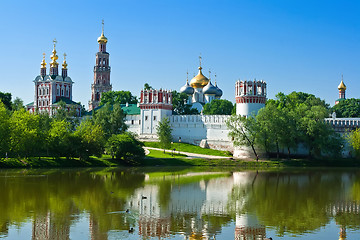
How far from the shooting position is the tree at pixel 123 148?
44219 mm

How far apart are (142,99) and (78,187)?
3319 centimetres

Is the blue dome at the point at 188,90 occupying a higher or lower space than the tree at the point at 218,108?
higher

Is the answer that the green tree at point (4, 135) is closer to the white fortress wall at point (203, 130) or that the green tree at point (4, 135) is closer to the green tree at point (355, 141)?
the white fortress wall at point (203, 130)

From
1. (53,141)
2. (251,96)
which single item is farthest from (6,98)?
(251,96)

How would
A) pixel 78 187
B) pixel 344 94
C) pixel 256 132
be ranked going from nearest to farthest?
pixel 78 187 → pixel 256 132 → pixel 344 94

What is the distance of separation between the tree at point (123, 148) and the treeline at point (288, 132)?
10.1m

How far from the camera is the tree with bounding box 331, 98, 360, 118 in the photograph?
71.6 m

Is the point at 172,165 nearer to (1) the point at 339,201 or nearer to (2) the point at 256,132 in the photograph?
(2) the point at 256,132

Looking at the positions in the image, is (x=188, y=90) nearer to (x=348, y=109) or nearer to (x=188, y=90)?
(x=188, y=90)

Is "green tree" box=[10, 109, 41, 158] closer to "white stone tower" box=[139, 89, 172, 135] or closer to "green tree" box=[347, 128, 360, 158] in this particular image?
"white stone tower" box=[139, 89, 172, 135]

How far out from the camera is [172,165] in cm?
4600

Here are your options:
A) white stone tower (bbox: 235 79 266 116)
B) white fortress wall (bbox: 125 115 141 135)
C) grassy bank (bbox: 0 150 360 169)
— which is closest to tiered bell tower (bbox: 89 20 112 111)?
white fortress wall (bbox: 125 115 141 135)

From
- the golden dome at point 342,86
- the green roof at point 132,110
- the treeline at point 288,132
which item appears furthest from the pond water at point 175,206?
the golden dome at point 342,86

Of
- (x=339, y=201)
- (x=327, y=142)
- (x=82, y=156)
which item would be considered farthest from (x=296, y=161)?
(x=339, y=201)
